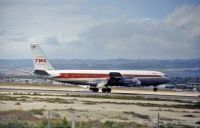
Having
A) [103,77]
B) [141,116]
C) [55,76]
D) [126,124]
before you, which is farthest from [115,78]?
[126,124]

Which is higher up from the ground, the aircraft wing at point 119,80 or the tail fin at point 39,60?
the tail fin at point 39,60

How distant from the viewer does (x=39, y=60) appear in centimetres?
9600

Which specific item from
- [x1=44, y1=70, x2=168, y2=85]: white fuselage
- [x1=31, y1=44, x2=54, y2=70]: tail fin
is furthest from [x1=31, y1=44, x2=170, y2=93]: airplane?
[x1=31, y1=44, x2=54, y2=70]: tail fin

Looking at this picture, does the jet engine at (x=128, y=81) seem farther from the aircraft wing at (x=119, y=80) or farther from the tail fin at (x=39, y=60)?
the tail fin at (x=39, y=60)

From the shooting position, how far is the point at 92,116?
42.7 meters

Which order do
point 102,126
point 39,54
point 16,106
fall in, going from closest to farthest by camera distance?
1. point 102,126
2. point 16,106
3. point 39,54

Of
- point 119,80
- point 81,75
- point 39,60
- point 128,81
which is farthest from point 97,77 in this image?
point 39,60

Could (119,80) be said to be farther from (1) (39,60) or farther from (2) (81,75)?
(1) (39,60)

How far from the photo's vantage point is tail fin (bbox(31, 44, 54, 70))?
313 feet

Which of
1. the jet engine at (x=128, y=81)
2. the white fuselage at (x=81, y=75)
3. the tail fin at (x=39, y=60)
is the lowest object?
the jet engine at (x=128, y=81)

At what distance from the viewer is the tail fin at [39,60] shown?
313 ft

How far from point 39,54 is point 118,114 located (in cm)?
5384

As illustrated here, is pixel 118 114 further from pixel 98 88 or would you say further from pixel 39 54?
pixel 39 54

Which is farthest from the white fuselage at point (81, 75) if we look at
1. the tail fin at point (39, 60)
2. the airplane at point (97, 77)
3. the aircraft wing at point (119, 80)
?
the tail fin at point (39, 60)
